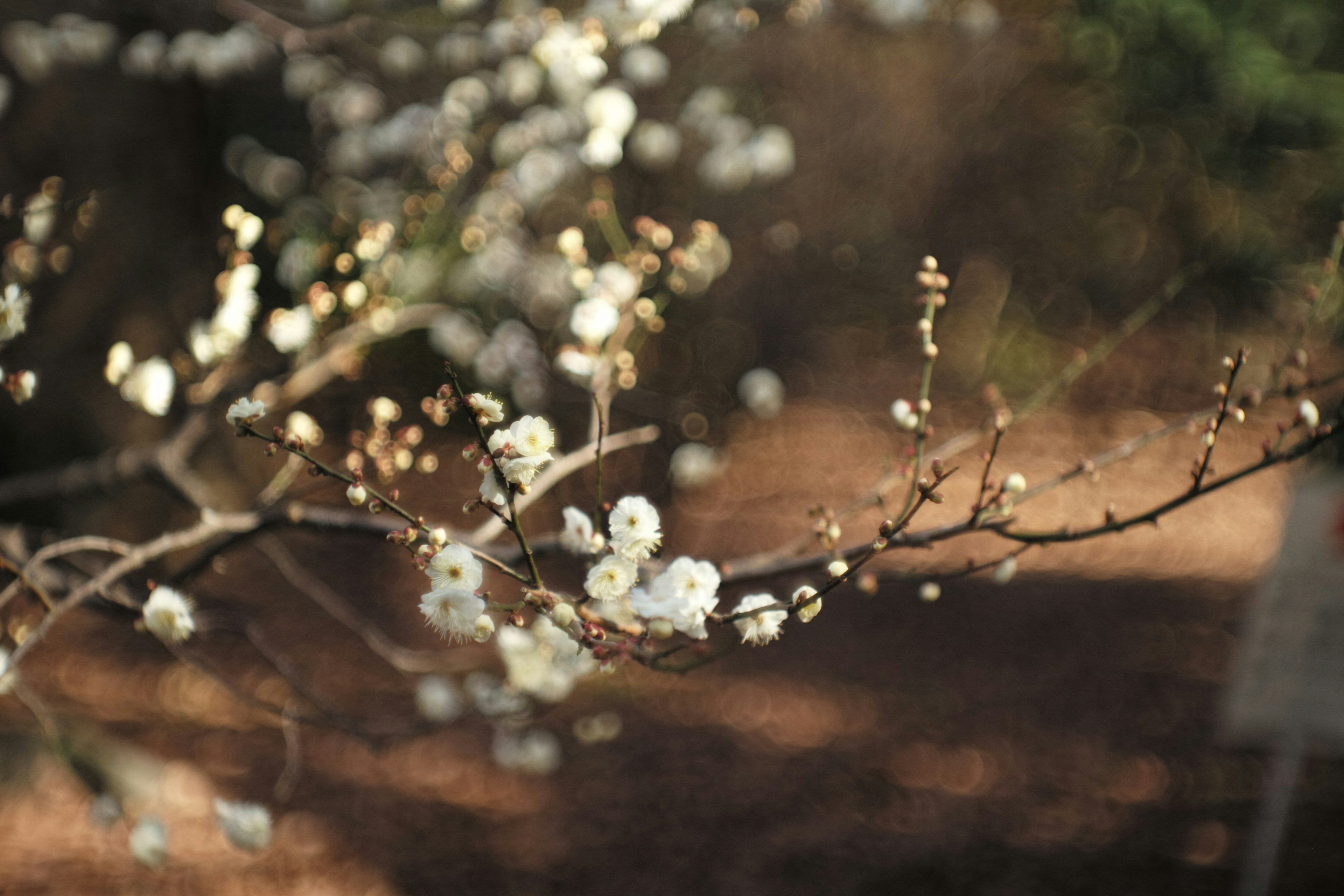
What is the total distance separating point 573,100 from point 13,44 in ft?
8.08

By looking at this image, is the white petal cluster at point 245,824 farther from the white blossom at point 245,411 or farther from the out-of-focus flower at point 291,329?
the white blossom at point 245,411

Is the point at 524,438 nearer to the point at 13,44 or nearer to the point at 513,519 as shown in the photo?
the point at 513,519

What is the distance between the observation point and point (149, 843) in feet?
6.14

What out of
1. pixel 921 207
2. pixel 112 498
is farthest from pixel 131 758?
pixel 921 207

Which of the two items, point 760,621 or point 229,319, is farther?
point 229,319

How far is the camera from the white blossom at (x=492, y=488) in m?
1.10

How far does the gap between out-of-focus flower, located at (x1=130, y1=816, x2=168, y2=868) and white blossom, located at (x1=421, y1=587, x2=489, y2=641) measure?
1220 millimetres

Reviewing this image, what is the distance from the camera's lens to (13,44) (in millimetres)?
3699

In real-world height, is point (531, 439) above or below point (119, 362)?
below

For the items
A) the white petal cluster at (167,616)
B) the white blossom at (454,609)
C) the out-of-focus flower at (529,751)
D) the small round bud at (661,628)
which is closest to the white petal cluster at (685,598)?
the small round bud at (661,628)

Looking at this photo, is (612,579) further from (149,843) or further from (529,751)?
(529,751)

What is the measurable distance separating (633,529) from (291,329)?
1.23m

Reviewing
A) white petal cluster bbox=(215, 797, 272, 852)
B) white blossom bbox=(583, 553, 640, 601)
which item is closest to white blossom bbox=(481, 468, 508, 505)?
white blossom bbox=(583, 553, 640, 601)

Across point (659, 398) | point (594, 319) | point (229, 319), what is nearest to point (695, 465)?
point (594, 319)
